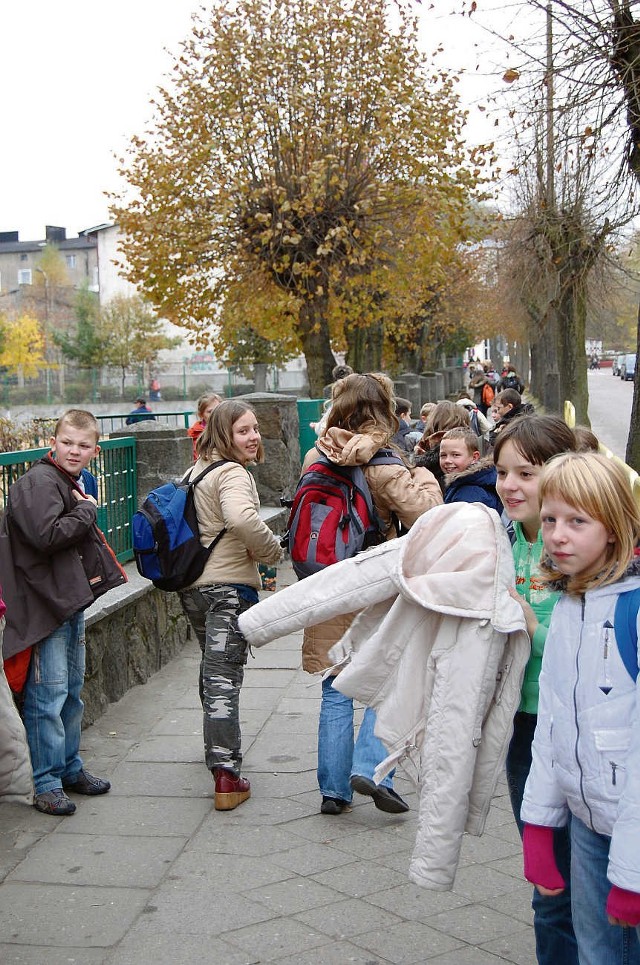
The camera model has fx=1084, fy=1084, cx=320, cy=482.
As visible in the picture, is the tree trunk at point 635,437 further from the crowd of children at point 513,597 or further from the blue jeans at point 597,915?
the blue jeans at point 597,915

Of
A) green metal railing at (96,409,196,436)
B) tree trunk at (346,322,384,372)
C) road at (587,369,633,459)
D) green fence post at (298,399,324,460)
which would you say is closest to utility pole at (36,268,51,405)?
tree trunk at (346,322,384,372)

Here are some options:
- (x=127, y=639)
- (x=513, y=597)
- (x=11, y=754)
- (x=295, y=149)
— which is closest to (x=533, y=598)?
(x=513, y=597)

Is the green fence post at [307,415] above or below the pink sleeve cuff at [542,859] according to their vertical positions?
above

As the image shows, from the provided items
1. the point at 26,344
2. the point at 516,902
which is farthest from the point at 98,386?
the point at 516,902

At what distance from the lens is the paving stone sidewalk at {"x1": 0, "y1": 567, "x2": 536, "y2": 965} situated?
3682 millimetres

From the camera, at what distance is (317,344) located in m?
22.8

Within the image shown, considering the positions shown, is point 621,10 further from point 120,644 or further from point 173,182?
point 173,182

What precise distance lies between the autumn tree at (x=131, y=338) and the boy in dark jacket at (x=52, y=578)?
2087 inches

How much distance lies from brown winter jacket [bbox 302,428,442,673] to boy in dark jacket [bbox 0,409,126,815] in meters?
1.05

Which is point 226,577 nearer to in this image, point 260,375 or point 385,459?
point 385,459

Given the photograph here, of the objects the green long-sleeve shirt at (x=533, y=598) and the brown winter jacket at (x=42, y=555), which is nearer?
the green long-sleeve shirt at (x=533, y=598)

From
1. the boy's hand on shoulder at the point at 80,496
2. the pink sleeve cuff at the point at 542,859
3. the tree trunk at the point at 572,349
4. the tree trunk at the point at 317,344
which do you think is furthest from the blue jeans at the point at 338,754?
the tree trunk at the point at 572,349

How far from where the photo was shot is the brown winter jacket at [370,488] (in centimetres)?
483

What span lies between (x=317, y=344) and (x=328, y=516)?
18.2 meters
